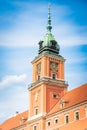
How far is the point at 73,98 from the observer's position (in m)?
49.2

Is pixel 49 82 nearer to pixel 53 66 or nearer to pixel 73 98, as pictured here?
pixel 53 66

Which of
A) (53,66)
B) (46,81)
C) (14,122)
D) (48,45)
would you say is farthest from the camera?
(14,122)

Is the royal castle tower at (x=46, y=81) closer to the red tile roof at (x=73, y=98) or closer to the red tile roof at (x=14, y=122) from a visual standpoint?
the red tile roof at (x=73, y=98)

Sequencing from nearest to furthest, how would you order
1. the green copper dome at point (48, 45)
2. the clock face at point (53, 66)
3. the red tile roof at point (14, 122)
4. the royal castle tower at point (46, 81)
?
Answer: the royal castle tower at point (46, 81) → the clock face at point (53, 66) → the green copper dome at point (48, 45) → the red tile roof at point (14, 122)

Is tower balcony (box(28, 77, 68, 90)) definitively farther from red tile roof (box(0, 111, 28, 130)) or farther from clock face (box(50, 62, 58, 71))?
red tile roof (box(0, 111, 28, 130))

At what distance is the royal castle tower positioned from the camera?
5349cm

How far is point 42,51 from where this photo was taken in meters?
59.5

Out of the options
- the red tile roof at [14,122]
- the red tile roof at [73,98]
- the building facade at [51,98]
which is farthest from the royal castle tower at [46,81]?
the red tile roof at [14,122]

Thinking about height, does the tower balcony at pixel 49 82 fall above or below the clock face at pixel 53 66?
below

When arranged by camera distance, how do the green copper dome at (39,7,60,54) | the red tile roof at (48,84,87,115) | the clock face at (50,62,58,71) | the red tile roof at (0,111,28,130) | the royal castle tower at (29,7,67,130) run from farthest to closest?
the red tile roof at (0,111,28,130)
the green copper dome at (39,7,60,54)
the clock face at (50,62,58,71)
the royal castle tower at (29,7,67,130)
the red tile roof at (48,84,87,115)

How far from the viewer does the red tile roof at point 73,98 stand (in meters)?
46.7

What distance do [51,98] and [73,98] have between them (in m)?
6.05

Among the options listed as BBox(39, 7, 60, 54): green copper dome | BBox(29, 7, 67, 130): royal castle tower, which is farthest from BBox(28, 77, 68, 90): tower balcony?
BBox(39, 7, 60, 54): green copper dome

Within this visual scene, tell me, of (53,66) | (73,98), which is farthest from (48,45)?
(73,98)
